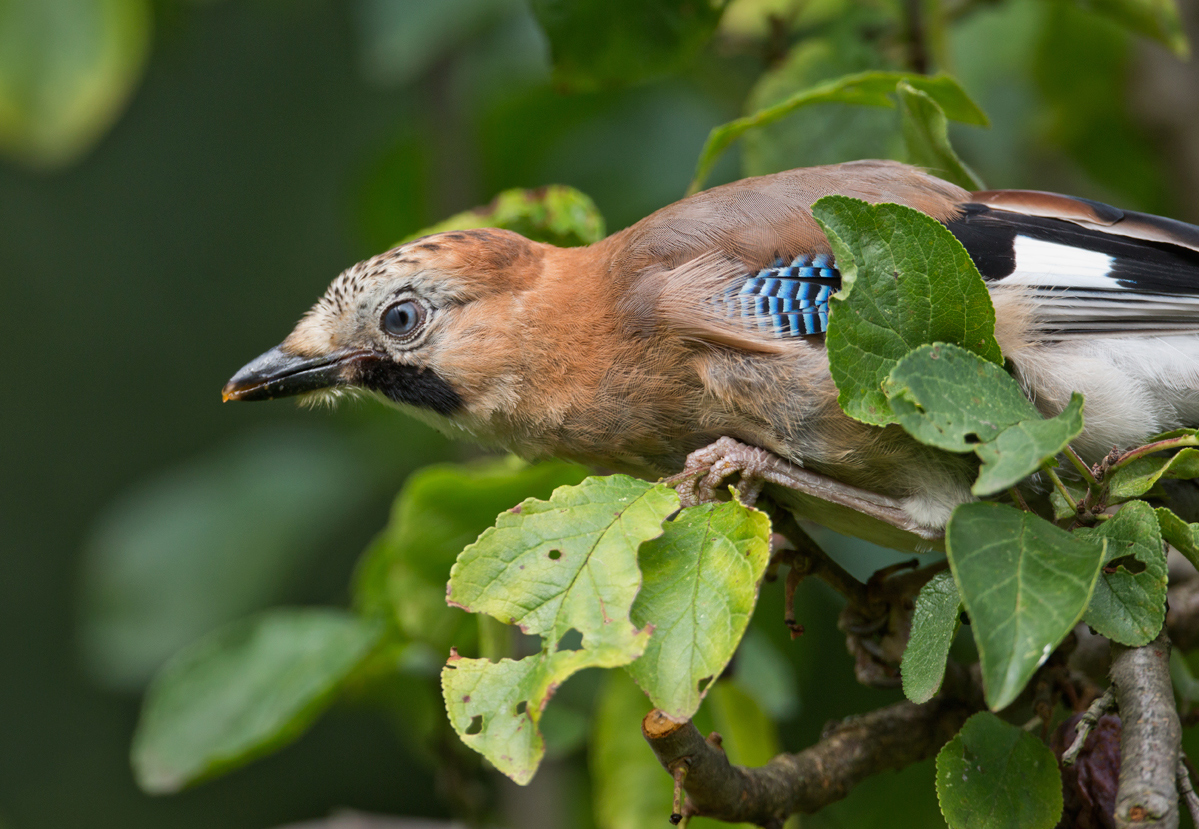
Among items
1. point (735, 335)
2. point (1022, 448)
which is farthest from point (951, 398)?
point (735, 335)

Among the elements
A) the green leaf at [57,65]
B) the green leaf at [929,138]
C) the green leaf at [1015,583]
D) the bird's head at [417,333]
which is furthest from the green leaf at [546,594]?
the green leaf at [57,65]

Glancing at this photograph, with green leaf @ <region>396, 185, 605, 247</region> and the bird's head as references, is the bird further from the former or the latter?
green leaf @ <region>396, 185, 605, 247</region>

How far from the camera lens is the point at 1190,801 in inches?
68.4

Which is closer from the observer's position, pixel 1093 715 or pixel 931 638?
pixel 931 638

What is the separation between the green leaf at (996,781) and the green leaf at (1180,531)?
0.42m

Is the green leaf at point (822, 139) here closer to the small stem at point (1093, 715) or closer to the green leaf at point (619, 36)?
the green leaf at point (619, 36)

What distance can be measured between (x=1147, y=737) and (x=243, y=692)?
2352mm

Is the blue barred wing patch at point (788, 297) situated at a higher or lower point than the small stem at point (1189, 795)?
higher

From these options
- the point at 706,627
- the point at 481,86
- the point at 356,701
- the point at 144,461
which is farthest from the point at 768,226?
the point at 144,461

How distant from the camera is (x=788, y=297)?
249 cm

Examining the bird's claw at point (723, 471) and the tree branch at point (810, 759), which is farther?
the bird's claw at point (723, 471)

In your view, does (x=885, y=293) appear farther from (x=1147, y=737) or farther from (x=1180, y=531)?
(x=1147, y=737)

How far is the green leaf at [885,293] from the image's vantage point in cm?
177

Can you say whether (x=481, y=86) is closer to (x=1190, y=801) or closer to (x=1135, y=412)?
(x=1135, y=412)
